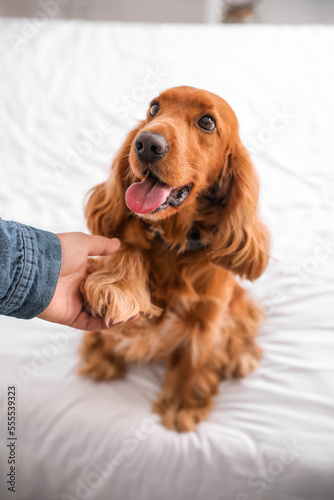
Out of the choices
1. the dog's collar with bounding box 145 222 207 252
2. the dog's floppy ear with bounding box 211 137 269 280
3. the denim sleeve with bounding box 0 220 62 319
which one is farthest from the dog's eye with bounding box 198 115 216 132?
the denim sleeve with bounding box 0 220 62 319

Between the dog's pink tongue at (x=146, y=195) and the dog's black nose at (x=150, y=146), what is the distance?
0.18 feet

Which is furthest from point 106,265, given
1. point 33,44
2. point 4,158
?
point 33,44

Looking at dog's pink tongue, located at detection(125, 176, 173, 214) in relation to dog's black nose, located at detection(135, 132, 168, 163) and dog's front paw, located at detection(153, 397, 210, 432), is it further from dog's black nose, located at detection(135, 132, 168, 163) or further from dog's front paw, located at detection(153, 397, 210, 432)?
dog's front paw, located at detection(153, 397, 210, 432)

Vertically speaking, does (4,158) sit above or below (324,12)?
below

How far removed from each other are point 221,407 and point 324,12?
3.39m

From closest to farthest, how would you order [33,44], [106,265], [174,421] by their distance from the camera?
[106,265]
[174,421]
[33,44]

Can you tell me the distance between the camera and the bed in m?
1.11

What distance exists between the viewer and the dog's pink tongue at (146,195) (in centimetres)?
86

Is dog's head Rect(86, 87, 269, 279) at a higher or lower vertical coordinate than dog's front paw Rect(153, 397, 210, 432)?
higher

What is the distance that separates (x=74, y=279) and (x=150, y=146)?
1.35ft

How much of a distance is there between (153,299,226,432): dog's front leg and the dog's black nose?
1.67 ft

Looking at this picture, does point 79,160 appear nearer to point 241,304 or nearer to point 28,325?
point 28,325

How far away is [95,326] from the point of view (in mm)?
1026

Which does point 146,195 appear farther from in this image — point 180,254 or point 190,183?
point 180,254
